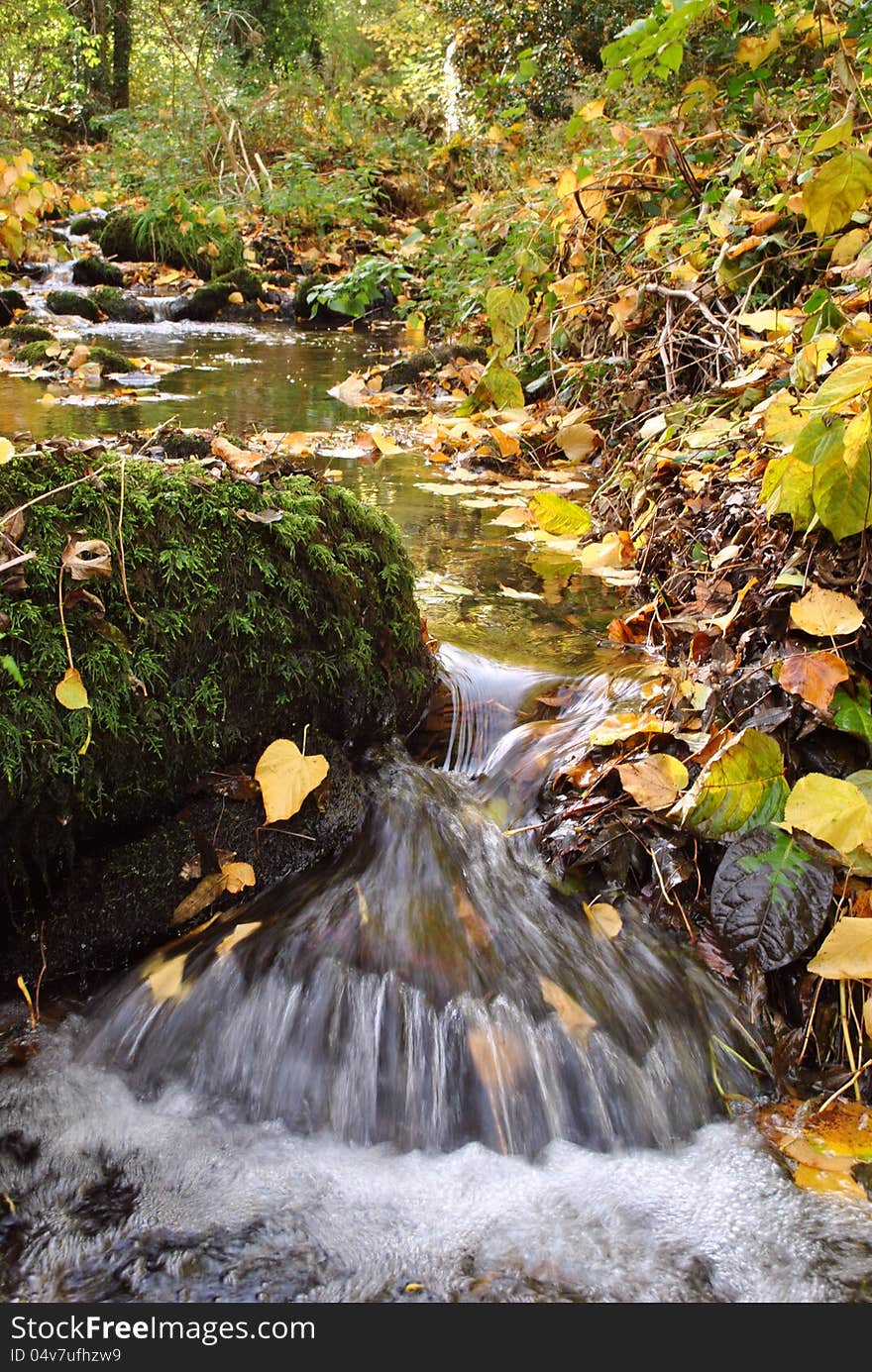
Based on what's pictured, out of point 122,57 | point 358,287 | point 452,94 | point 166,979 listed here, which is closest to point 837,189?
point 166,979

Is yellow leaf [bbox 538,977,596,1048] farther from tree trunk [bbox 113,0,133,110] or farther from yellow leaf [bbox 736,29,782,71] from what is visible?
tree trunk [bbox 113,0,133,110]

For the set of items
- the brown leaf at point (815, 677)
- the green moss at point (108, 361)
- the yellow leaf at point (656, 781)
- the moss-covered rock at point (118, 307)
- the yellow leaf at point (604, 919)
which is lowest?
the yellow leaf at point (604, 919)

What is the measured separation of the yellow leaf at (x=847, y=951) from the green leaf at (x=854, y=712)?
46cm

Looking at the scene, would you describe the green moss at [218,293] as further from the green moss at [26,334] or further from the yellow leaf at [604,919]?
the yellow leaf at [604,919]

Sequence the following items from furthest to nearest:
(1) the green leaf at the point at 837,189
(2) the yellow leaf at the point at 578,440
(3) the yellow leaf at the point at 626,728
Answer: (2) the yellow leaf at the point at 578,440, (1) the green leaf at the point at 837,189, (3) the yellow leaf at the point at 626,728

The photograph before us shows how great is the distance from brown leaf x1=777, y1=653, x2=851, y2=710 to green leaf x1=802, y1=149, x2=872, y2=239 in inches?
55.1

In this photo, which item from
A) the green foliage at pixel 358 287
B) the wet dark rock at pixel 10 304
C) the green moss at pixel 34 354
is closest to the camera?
the green moss at pixel 34 354

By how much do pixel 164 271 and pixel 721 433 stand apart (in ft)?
34.0

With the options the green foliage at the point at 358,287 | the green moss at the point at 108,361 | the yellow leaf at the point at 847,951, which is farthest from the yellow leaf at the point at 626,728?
the green foliage at the point at 358,287

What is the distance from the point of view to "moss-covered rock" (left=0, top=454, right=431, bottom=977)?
69.1 inches

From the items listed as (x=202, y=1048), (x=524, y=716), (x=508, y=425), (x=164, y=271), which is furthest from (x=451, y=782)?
(x=164, y=271)

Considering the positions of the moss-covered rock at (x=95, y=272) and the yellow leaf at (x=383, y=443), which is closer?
the yellow leaf at (x=383, y=443)

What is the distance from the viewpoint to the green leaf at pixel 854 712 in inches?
78.0

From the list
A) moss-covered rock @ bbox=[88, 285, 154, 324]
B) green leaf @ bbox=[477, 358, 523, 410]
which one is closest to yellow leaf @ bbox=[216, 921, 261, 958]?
green leaf @ bbox=[477, 358, 523, 410]
